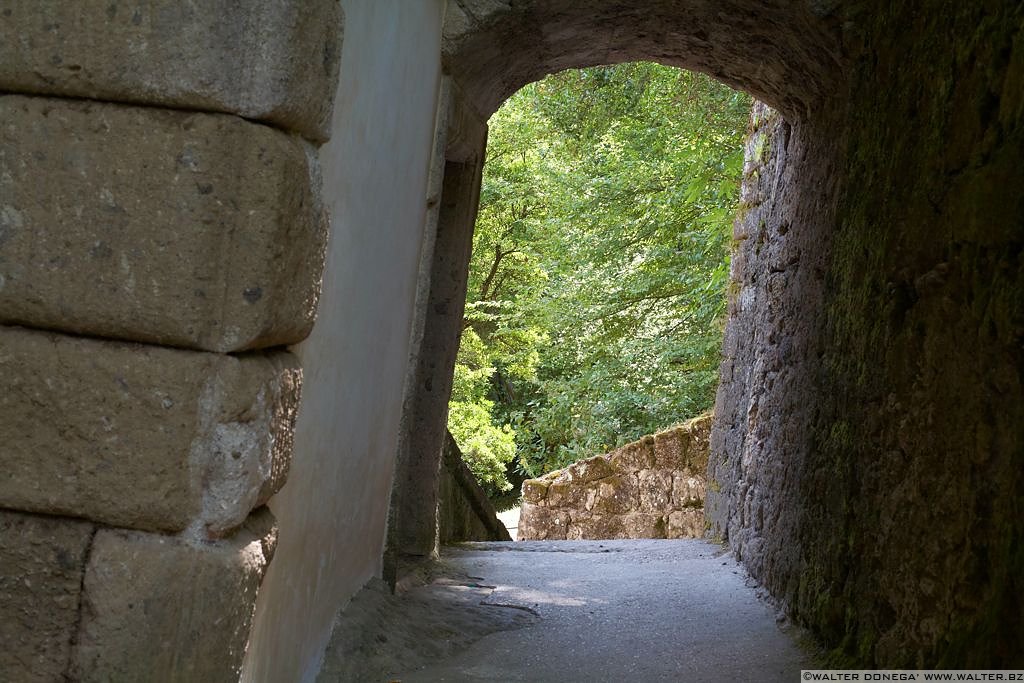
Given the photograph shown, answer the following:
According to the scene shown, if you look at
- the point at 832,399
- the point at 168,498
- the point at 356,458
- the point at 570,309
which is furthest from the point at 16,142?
the point at 570,309

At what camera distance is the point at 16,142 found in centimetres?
223

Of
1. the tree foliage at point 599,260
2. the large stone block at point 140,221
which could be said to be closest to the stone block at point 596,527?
the tree foliage at point 599,260

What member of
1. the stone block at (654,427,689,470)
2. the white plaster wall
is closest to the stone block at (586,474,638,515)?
the stone block at (654,427,689,470)

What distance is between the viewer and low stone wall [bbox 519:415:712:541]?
28.0 ft

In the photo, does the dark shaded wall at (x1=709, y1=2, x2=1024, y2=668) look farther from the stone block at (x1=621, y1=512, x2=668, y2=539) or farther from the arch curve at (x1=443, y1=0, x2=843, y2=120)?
the stone block at (x1=621, y1=512, x2=668, y2=539)

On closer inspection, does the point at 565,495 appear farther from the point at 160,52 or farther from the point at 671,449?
the point at 160,52

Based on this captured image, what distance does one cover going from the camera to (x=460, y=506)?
6.85m

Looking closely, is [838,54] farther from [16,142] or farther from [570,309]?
[570,309]

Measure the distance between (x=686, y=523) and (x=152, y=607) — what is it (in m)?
6.69

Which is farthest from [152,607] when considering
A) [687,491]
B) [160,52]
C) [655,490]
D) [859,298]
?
[655,490]

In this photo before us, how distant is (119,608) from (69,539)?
186 mm

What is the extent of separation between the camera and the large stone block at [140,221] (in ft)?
7.15

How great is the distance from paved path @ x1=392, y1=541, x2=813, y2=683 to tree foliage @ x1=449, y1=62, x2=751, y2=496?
308 cm

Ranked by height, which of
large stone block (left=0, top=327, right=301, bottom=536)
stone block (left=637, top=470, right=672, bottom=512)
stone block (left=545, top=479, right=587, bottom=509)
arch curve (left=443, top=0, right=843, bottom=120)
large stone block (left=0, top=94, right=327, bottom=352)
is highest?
arch curve (left=443, top=0, right=843, bottom=120)
